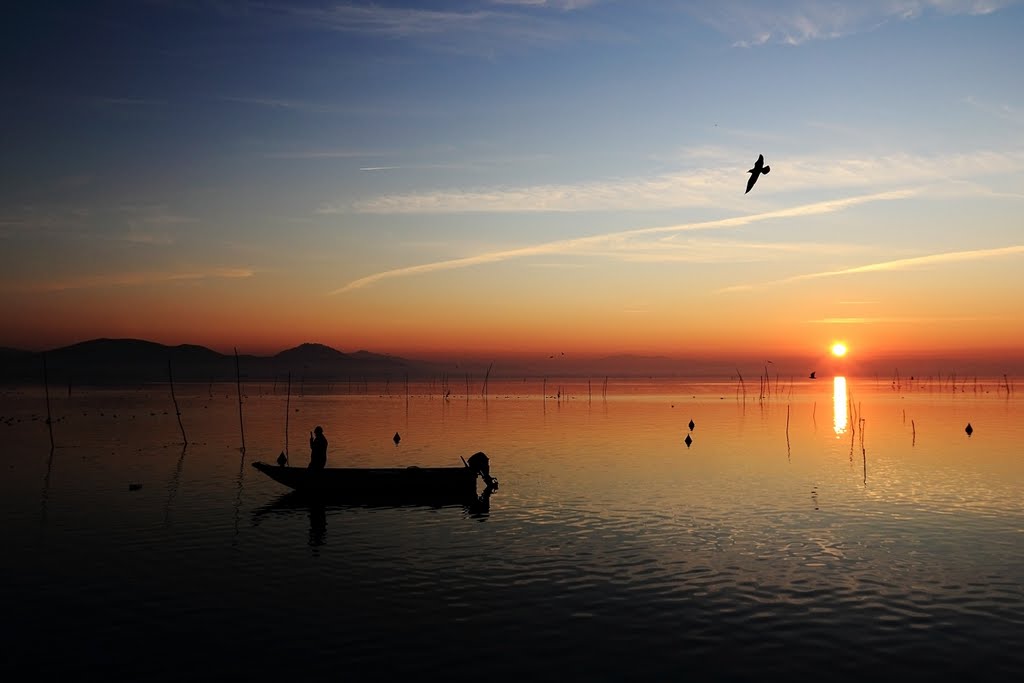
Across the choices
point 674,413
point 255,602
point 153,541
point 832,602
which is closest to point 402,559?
point 255,602

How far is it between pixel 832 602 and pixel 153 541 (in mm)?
20386

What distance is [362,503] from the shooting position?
111 ft

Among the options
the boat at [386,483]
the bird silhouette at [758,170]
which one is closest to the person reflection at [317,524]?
the boat at [386,483]

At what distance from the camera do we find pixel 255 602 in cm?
1892

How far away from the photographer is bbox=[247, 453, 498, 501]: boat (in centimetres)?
3475

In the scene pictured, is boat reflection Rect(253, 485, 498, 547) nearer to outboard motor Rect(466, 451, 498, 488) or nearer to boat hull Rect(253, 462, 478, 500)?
boat hull Rect(253, 462, 478, 500)

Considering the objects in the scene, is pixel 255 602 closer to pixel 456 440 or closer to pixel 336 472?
pixel 336 472

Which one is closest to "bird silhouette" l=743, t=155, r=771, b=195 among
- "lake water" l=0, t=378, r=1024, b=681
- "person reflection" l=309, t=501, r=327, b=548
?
"lake water" l=0, t=378, r=1024, b=681

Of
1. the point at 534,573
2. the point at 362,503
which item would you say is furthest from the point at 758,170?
the point at 362,503

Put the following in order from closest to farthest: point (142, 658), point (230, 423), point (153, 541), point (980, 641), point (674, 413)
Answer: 1. point (142, 658)
2. point (980, 641)
3. point (153, 541)
4. point (230, 423)
5. point (674, 413)

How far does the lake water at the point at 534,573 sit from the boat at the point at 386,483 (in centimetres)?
139

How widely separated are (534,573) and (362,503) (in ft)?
46.4

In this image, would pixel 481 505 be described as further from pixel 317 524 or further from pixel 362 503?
pixel 317 524

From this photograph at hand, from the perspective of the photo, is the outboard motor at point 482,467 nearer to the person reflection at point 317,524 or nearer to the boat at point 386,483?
the boat at point 386,483
